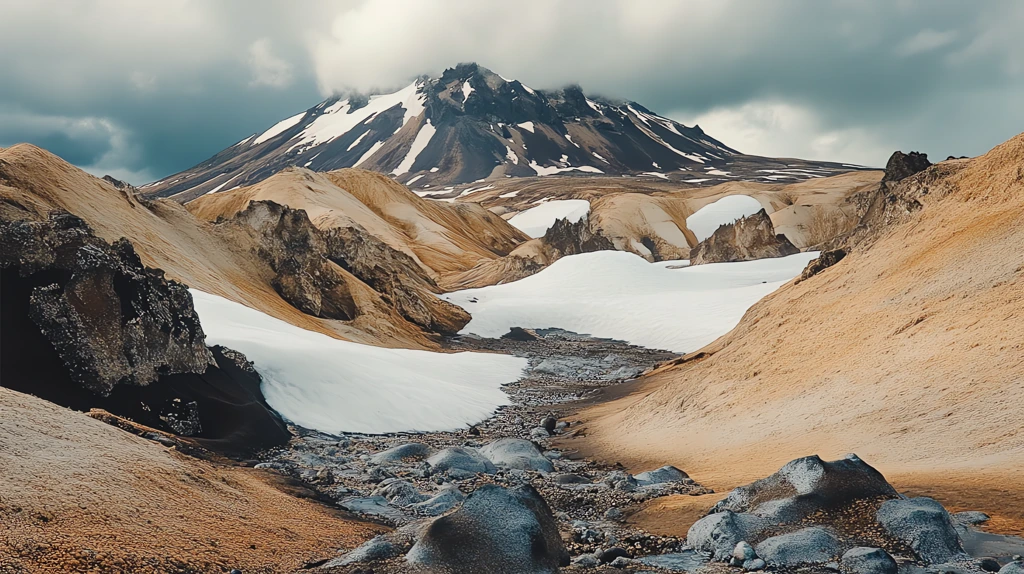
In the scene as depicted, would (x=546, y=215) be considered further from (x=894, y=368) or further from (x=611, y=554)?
(x=611, y=554)

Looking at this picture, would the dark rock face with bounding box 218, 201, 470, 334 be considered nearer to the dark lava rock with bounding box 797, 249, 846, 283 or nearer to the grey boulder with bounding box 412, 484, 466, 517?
the dark lava rock with bounding box 797, 249, 846, 283

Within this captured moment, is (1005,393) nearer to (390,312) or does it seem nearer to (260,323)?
(260,323)

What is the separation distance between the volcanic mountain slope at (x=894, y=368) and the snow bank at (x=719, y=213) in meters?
110

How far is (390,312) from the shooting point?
46.7m

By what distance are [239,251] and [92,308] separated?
2844 cm

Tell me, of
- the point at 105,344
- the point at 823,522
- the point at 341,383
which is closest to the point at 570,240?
the point at 341,383

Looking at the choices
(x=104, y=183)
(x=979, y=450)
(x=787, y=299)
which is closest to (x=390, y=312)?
(x=104, y=183)

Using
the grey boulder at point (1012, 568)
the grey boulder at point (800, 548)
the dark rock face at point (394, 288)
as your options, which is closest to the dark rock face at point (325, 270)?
the dark rock face at point (394, 288)

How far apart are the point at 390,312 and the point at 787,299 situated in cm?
2891

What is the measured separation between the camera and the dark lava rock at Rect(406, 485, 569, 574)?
292 inches

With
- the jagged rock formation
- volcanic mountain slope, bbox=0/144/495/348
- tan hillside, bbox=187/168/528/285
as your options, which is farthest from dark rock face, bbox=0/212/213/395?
tan hillside, bbox=187/168/528/285

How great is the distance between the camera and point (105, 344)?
1409 cm

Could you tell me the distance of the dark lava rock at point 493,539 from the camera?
24.3ft

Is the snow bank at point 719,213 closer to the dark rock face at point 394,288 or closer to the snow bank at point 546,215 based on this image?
the snow bank at point 546,215
